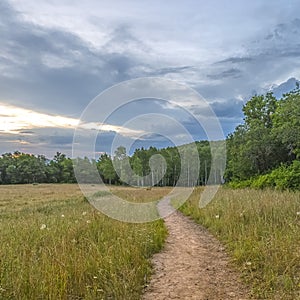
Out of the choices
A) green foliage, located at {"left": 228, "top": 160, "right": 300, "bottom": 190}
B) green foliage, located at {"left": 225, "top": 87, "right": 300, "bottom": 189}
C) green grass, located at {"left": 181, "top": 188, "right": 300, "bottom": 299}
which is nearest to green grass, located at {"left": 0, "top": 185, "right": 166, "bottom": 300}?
green grass, located at {"left": 181, "top": 188, "right": 300, "bottom": 299}

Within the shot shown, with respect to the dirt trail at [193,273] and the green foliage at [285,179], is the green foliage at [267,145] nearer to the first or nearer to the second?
the green foliage at [285,179]

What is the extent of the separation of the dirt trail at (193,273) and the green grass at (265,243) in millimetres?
269

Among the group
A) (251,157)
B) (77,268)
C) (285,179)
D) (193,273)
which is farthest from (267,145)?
(77,268)

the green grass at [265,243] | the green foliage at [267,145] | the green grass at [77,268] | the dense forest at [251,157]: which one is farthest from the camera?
the green foliage at [267,145]

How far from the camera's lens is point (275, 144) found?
95.4 feet

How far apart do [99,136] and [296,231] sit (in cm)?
610

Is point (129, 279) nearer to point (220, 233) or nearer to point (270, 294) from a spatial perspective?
point (270, 294)

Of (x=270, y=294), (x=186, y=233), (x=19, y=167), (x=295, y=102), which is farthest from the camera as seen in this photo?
(x=19, y=167)

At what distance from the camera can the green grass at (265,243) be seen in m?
4.96

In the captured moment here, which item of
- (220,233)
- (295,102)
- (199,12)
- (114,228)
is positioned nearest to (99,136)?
(114,228)

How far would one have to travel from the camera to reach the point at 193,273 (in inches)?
233

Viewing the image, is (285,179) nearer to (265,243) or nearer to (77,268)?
(265,243)

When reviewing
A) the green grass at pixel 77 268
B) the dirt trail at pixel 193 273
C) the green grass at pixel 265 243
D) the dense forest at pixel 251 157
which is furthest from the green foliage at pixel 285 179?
the green grass at pixel 77 268

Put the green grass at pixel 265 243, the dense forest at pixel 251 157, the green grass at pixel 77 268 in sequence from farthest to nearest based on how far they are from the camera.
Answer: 1. the dense forest at pixel 251 157
2. the green grass at pixel 265 243
3. the green grass at pixel 77 268
